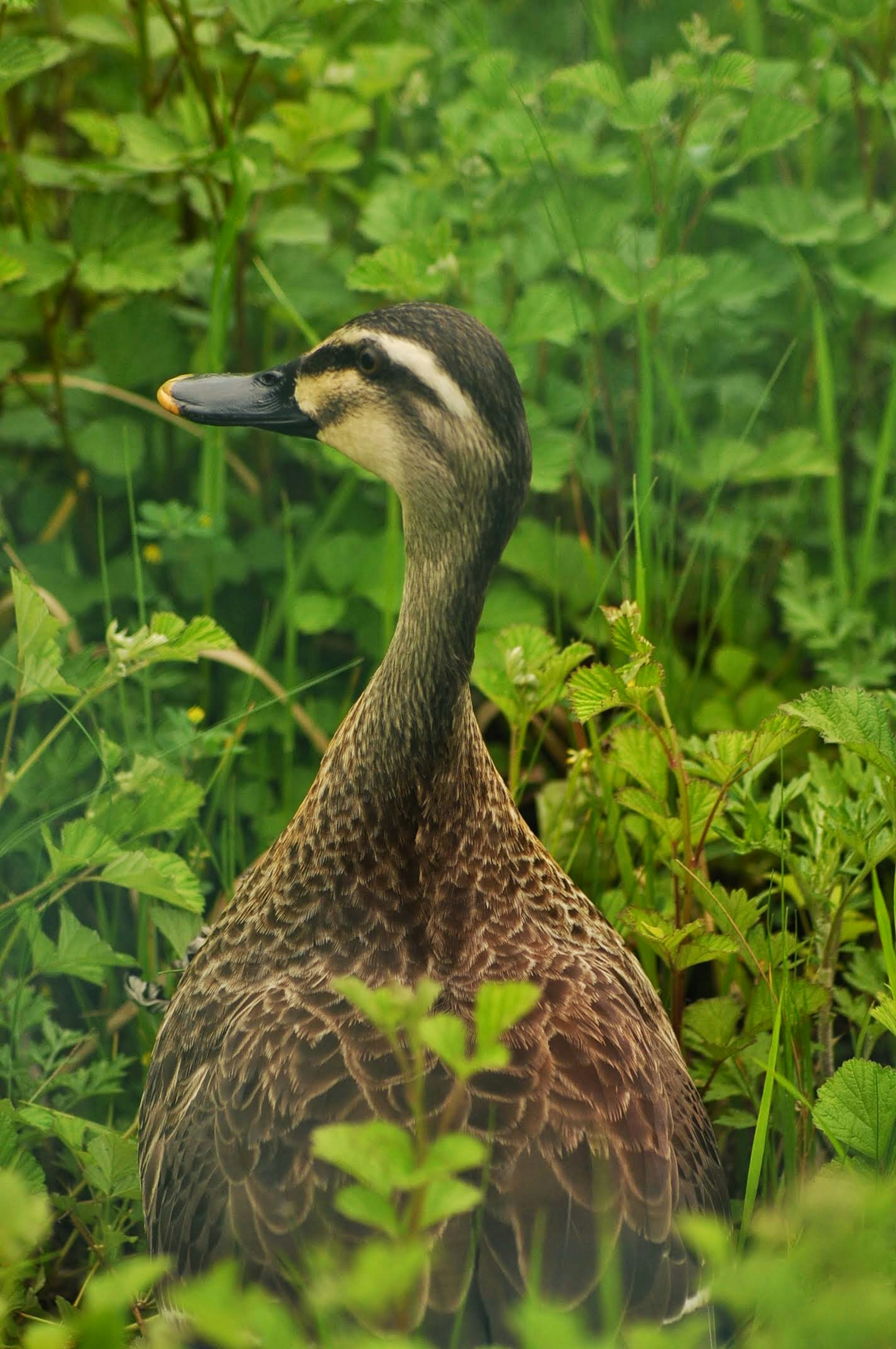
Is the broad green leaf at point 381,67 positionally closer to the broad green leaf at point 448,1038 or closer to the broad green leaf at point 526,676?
the broad green leaf at point 526,676

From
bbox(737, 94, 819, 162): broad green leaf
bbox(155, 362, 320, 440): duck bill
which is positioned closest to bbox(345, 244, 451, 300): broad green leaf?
bbox(155, 362, 320, 440): duck bill

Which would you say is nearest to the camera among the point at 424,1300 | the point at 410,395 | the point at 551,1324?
the point at 551,1324

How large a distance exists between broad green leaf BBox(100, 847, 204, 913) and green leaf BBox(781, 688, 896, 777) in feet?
2.72

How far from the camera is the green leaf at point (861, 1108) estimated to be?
1786 mm

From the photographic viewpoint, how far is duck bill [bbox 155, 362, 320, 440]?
2109 mm

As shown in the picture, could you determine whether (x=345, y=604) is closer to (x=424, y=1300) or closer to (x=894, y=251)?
(x=894, y=251)

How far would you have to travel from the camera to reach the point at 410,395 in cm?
192

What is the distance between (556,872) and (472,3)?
2302mm

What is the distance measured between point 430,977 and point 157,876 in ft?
1.25

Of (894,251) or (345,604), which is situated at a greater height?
(894,251)

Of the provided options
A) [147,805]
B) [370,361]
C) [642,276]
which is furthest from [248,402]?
[642,276]

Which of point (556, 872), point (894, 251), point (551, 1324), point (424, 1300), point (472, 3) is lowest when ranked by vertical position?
point (424, 1300)

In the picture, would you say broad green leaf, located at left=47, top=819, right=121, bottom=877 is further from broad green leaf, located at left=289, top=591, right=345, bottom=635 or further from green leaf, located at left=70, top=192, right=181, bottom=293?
green leaf, located at left=70, top=192, right=181, bottom=293

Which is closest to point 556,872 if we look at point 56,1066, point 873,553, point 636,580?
point 636,580
